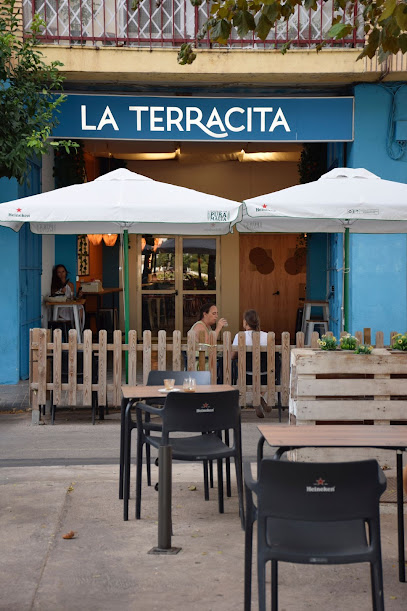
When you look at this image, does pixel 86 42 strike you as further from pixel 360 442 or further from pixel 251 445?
pixel 360 442

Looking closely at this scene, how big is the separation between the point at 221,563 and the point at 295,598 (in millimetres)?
703

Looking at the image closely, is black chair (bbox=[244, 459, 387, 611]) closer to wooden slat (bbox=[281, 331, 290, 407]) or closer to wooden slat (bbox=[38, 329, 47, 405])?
wooden slat (bbox=[281, 331, 290, 407])

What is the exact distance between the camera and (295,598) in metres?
4.77

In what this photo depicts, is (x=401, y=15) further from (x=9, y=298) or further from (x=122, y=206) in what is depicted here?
(x=9, y=298)

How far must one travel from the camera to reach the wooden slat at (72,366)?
396 inches

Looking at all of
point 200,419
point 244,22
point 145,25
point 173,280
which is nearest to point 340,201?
point 244,22

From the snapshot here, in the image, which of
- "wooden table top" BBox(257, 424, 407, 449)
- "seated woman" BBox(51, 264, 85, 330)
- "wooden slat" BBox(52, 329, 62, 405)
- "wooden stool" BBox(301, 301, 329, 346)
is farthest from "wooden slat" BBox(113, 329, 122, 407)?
"wooden stool" BBox(301, 301, 329, 346)

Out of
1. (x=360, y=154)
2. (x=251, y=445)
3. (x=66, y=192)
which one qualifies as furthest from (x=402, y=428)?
(x=360, y=154)

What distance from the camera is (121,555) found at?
5.50 m

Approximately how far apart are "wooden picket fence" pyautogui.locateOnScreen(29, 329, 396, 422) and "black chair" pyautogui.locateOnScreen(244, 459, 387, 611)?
6.03 meters

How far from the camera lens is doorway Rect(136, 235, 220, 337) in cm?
2023

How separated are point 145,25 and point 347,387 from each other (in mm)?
8037

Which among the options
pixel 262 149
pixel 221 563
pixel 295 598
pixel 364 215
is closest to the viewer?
pixel 295 598

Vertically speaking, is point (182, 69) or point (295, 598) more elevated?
point (182, 69)
